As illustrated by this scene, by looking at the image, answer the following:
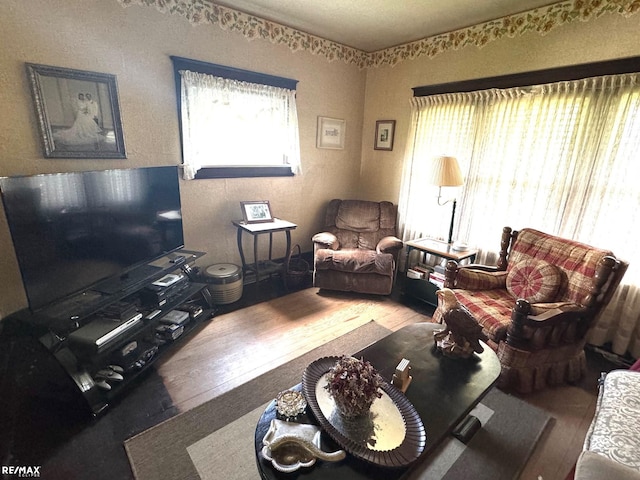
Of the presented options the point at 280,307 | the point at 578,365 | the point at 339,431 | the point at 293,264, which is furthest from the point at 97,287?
the point at 578,365

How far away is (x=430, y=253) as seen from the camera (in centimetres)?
302

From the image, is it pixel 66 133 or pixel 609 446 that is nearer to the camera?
pixel 609 446

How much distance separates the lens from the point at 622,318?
2352 mm

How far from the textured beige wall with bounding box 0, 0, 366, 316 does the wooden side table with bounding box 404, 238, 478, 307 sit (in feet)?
4.59

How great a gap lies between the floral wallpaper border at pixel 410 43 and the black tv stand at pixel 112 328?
2.09 m

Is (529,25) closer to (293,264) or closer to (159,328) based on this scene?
(293,264)

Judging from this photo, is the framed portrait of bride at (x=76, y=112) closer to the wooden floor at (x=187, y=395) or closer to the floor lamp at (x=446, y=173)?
the wooden floor at (x=187, y=395)

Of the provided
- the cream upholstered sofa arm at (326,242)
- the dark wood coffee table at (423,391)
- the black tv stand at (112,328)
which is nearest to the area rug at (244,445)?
the dark wood coffee table at (423,391)

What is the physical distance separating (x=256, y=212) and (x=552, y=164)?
107 inches

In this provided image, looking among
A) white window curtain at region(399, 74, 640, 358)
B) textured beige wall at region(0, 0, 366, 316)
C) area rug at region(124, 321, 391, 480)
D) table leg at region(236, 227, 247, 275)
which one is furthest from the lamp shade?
table leg at region(236, 227, 247, 275)

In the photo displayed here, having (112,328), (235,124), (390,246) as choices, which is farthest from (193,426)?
(235,124)

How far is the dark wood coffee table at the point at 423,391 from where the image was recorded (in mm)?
1072

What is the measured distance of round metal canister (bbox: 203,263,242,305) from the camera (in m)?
2.89

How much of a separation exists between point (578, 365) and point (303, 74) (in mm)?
3578
